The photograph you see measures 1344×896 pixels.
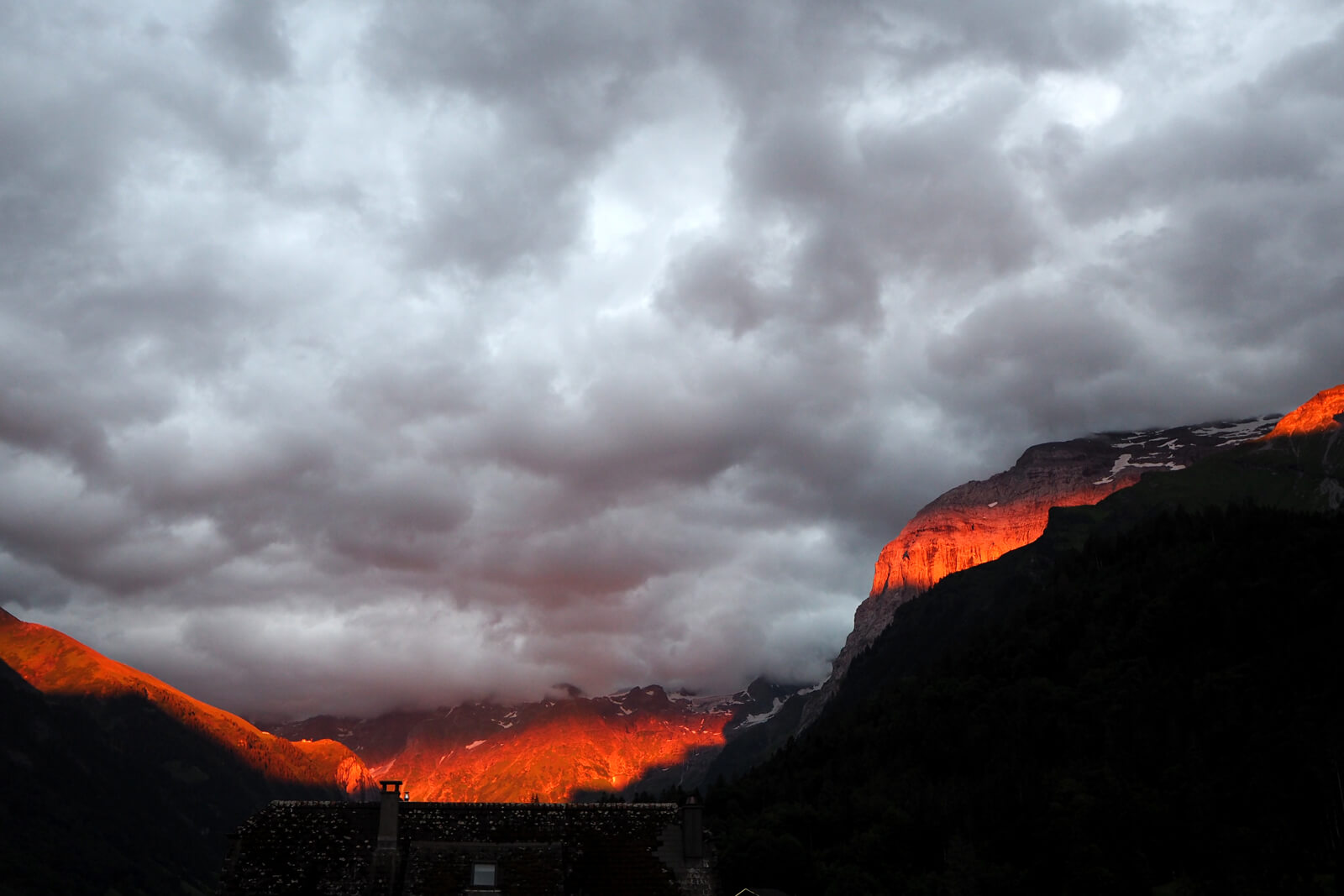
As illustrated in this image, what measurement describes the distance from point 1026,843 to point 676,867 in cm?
10772

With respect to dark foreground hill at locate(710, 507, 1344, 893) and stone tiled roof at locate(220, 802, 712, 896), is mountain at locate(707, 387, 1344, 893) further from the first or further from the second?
stone tiled roof at locate(220, 802, 712, 896)

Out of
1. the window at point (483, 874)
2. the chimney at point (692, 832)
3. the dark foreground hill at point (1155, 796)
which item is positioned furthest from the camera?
the dark foreground hill at point (1155, 796)

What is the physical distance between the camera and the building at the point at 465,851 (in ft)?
176

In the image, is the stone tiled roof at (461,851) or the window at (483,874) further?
the window at (483,874)

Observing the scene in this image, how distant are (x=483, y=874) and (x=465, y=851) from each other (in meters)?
1.61

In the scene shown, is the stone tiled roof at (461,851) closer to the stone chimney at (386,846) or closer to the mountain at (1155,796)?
the stone chimney at (386,846)

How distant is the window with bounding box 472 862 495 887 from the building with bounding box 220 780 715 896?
0.04 metres

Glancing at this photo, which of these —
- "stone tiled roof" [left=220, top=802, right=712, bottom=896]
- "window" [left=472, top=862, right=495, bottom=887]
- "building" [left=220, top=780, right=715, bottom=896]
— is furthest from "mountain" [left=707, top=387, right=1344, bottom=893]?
"window" [left=472, top=862, right=495, bottom=887]

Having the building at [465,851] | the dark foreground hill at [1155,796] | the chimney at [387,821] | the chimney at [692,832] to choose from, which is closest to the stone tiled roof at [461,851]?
the building at [465,851]

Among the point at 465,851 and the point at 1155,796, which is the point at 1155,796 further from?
the point at 465,851

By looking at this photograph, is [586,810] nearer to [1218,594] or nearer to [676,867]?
[676,867]

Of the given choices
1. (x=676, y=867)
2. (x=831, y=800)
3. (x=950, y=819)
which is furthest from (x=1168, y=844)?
(x=676, y=867)

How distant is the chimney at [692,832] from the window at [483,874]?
972cm

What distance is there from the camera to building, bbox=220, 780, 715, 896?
5372 centimetres
